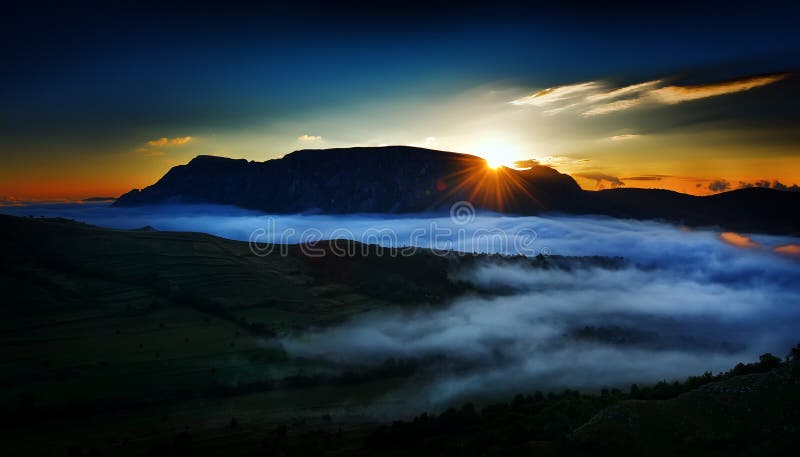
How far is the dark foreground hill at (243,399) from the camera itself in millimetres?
47969

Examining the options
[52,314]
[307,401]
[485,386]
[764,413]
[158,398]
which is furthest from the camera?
[52,314]

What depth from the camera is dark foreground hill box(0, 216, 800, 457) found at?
48.0 m

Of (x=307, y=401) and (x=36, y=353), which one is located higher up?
(x=36, y=353)

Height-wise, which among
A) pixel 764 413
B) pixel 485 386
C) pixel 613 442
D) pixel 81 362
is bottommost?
pixel 485 386

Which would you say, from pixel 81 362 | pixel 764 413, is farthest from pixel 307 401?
pixel 764 413

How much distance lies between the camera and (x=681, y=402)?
166 ft

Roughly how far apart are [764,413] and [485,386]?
340 feet

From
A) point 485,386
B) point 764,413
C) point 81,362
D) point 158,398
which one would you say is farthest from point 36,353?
point 764,413

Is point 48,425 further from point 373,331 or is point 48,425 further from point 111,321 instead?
point 373,331

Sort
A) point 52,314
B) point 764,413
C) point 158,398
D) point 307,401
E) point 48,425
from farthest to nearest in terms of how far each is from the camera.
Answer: point 52,314
point 307,401
point 158,398
point 48,425
point 764,413

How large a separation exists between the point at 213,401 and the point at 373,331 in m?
77.2

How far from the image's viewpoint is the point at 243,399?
12662cm

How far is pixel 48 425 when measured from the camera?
106 metres

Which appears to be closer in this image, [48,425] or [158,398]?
[48,425]
